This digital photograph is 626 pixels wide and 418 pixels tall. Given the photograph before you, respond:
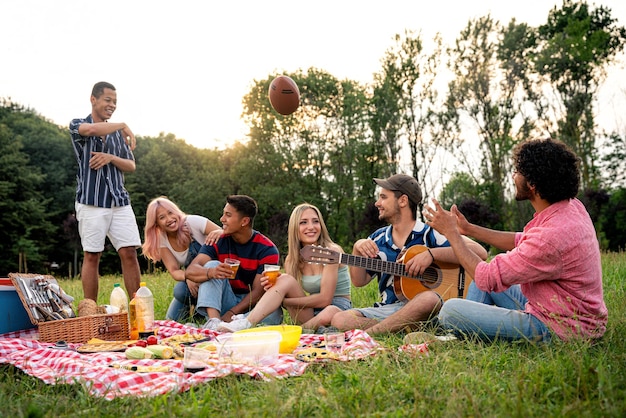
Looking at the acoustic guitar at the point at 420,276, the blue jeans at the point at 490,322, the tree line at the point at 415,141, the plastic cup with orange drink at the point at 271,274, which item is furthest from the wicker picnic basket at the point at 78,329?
the tree line at the point at 415,141

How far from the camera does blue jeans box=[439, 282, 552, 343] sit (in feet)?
11.5

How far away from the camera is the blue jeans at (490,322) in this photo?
11.5 ft

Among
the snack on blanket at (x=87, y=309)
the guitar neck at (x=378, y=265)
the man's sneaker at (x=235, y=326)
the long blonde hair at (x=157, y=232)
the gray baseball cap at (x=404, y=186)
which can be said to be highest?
the gray baseball cap at (x=404, y=186)

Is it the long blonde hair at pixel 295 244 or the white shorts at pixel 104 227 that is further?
the white shorts at pixel 104 227

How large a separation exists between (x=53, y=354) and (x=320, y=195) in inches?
839

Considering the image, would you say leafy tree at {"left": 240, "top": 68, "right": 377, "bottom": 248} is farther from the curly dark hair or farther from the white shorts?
the curly dark hair

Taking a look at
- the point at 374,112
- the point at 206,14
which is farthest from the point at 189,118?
the point at 206,14

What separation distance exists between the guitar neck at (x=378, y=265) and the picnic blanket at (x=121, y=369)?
0.70m

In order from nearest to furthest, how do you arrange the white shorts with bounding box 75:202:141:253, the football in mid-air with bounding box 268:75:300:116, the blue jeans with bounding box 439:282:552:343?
the blue jeans with bounding box 439:282:552:343, the white shorts with bounding box 75:202:141:253, the football in mid-air with bounding box 268:75:300:116

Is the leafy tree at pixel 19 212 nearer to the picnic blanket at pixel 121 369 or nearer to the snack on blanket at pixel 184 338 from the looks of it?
the snack on blanket at pixel 184 338

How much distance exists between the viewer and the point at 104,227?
6039 mm

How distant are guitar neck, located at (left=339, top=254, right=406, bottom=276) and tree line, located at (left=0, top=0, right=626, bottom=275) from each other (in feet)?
43.2

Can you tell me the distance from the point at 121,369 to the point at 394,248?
245cm

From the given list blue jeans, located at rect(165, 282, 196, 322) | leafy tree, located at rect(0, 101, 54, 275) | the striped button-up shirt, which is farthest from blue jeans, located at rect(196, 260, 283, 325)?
leafy tree, located at rect(0, 101, 54, 275)
